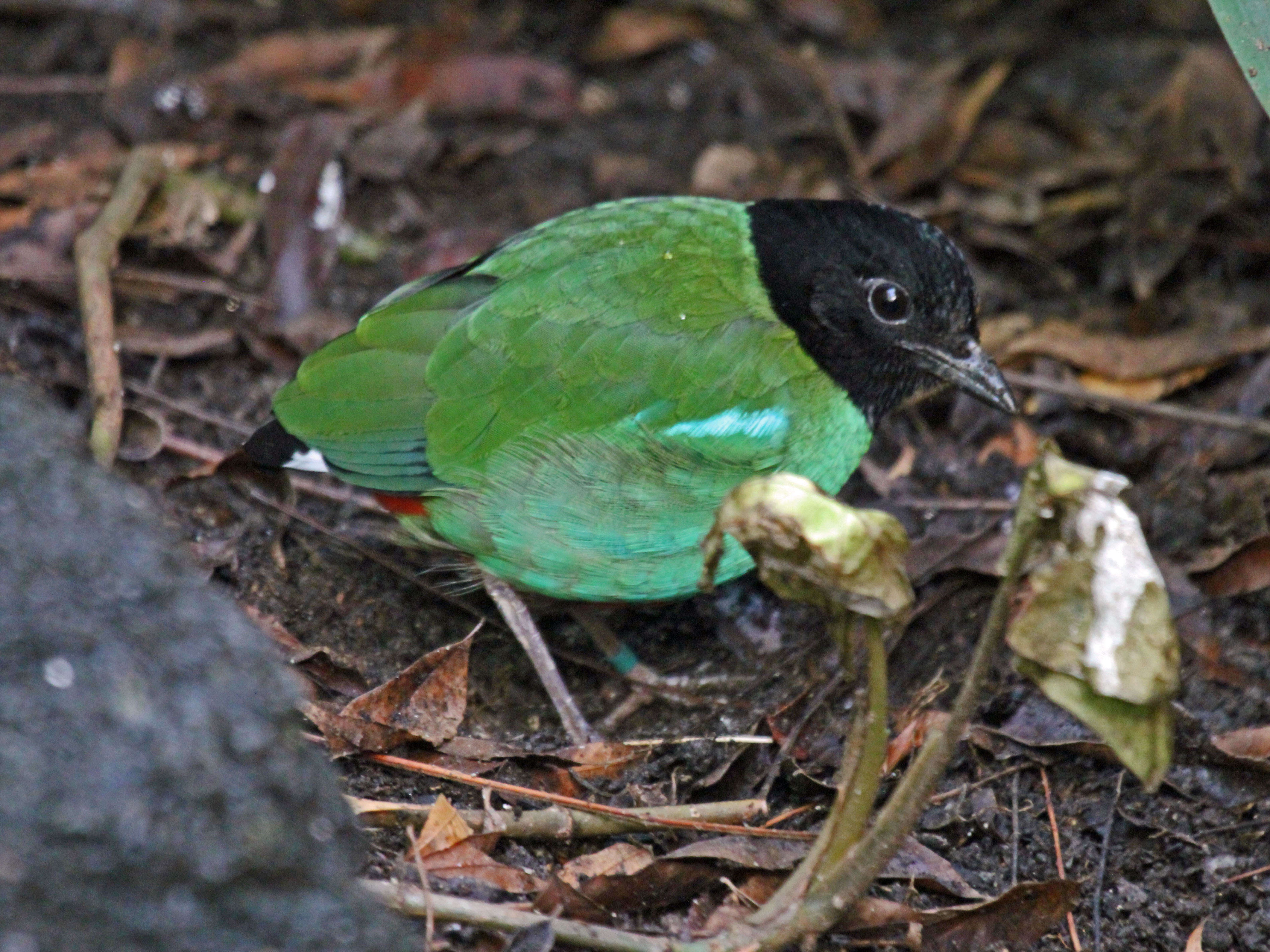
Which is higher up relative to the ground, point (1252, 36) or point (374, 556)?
point (1252, 36)

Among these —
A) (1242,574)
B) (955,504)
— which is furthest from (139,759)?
(1242,574)

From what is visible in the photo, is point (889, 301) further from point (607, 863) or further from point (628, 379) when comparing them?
point (607, 863)

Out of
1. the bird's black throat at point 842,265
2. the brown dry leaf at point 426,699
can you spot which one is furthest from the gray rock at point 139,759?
the bird's black throat at point 842,265

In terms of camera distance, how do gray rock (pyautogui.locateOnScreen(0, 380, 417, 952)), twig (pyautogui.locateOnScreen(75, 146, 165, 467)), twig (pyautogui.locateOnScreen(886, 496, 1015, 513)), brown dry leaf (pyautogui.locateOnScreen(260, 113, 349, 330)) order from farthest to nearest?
1. brown dry leaf (pyautogui.locateOnScreen(260, 113, 349, 330))
2. twig (pyautogui.locateOnScreen(886, 496, 1015, 513))
3. twig (pyautogui.locateOnScreen(75, 146, 165, 467))
4. gray rock (pyautogui.locateOnScreen(0, 380, 417, 952))

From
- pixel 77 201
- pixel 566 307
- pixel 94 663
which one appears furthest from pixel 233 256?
pixel 94 663

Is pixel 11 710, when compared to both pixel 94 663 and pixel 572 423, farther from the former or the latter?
pixel 572 423

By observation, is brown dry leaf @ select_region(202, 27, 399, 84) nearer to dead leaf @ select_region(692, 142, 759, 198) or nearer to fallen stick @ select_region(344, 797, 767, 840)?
dead leaf @ select_region(692, 142, 759, 198)

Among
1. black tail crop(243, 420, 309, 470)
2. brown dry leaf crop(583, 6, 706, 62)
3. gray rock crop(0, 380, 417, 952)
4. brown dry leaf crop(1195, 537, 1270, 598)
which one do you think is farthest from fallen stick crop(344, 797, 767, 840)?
brown dry leaf crop(583, 6, 706, 62)
